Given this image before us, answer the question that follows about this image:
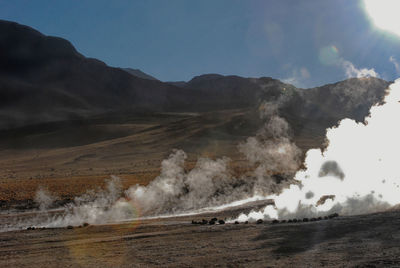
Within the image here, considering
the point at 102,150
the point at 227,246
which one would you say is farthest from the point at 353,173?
the point at 102,150

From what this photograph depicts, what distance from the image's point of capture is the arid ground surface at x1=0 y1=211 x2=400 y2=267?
14.5 metres

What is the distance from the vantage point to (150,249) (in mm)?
17734

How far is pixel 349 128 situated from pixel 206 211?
42.6 feet

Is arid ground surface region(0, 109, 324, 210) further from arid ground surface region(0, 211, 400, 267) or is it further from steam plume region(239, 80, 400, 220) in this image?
steam plume region(239, 80, 400, 220)

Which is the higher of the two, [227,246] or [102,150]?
[102,150]

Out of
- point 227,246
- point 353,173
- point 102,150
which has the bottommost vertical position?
point 227,246

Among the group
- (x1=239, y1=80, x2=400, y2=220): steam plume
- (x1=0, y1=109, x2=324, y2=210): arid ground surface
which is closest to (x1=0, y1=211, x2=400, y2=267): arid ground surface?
(x1=239, y1=80, x2=400, y2=220): steam plume

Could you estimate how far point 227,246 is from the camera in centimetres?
1731

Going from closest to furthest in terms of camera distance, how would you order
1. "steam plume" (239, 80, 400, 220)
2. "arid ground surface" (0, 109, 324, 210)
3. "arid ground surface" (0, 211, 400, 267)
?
1. "arid ground surface" (0, 211, 400, 267)
2. "steam plume" (239, 80, 400, 220)
3. "arid ground surface" (0, 109, 324, 210)

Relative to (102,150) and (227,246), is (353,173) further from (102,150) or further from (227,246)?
(102,150)

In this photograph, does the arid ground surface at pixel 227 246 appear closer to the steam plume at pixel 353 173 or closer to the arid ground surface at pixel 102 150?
the steam plume at pixel 353 173

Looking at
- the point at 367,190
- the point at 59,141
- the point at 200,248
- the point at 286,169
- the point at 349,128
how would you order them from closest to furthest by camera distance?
the point at 200,248 → the point at 367,190 → the point at 349,128 → the point at 286,169 → the point at 59,141

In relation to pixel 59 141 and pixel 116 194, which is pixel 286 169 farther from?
pixel 59 141

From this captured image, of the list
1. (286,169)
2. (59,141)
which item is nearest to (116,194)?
(286,169)
